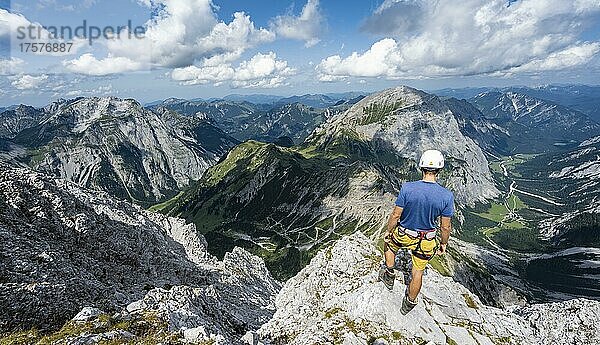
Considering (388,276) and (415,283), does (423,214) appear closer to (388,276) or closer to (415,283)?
(415,283)

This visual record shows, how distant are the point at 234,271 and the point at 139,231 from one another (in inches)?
704

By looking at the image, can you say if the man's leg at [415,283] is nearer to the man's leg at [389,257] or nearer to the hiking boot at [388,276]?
the man's leg at [389,257]

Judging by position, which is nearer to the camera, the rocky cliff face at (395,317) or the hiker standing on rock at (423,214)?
the hiker standing on rock at (423,214)

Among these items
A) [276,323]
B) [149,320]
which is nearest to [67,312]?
[149,320]

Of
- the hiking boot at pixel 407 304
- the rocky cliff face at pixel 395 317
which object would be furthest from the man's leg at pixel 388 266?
the rocky cliff face at pixel 395 317

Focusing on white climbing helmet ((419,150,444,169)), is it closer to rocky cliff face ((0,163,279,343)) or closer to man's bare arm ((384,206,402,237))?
man's bare arm ((384,206,402,237))

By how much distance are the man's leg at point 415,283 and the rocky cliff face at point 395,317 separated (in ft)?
17.8

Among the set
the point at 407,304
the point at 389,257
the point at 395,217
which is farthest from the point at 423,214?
the point at 407,304

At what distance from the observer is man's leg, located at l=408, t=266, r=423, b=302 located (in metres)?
19.3

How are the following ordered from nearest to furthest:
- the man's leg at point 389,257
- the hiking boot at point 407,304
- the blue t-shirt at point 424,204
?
the blue t-shirt at point 424,204 → the man's leg at point 389,257 → the hiking boot at point 407,304

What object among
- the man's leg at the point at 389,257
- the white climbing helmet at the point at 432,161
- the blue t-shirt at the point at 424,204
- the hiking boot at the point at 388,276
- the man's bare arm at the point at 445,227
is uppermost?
the white climbing helmet at the point at 432,161

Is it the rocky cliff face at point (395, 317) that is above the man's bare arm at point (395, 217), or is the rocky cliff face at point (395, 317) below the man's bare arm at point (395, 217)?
below

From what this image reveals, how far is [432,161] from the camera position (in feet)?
57.6

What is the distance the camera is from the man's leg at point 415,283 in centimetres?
1934
